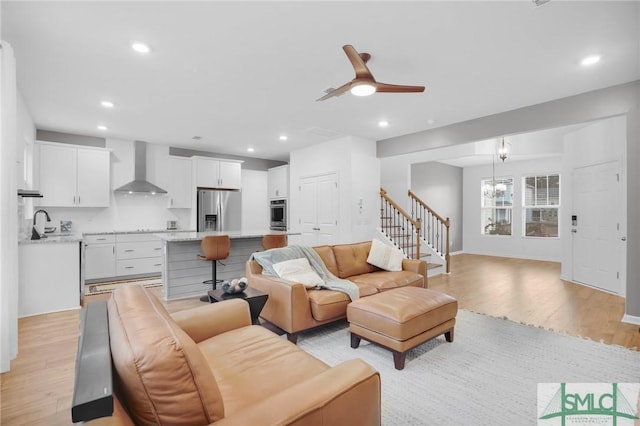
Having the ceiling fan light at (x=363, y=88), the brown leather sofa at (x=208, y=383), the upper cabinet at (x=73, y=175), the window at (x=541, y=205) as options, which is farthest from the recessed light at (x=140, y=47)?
the window at (x=541, y=205)

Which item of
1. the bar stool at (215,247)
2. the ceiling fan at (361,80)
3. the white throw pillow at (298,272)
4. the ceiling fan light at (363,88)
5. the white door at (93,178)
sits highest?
the ceiling fan at (361,80)

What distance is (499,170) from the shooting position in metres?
8.66

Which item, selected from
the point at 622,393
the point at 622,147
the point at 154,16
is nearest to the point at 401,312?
the point at 622,393

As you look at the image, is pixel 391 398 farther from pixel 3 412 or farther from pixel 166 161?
pixel 166 161

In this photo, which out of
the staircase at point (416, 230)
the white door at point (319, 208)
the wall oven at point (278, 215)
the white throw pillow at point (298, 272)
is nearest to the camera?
the white throw pillow at point (298, 272)

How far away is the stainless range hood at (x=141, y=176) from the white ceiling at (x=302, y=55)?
4.84 ft

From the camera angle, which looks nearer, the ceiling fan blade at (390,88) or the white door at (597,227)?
the ceiling fan blade at (390,88)

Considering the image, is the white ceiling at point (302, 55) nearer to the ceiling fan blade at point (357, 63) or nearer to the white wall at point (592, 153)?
the ceiling fan blade at point (357, 63)

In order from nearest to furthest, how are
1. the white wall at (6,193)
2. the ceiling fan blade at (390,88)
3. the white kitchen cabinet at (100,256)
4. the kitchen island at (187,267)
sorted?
1. the white wall at (6,193)
2. the ceiling fan blade at (390,88)
3. the kitchen island at (187,267)
4. the white kitchen cabinet at (100,256)

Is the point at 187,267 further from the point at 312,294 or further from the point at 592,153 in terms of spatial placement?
the point at 592,153

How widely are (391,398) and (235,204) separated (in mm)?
5833

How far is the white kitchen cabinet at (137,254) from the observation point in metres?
5.68

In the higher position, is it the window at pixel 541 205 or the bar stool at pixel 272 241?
the window at pixel 541 205

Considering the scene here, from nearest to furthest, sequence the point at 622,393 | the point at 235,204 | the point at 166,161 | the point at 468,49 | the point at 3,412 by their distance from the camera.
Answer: the point at 3,412, the point at 622,393, the point at 468,49, the point at 166,161, the point at 235,204
